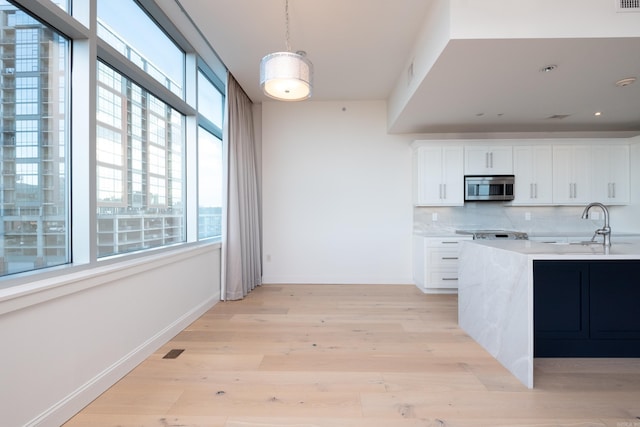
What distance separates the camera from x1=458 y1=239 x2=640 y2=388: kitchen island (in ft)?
6.42

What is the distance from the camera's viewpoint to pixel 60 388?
1626 mm

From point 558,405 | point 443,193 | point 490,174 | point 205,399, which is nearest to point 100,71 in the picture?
point 205,399

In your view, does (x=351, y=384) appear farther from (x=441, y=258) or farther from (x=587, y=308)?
(x=441, y=258)

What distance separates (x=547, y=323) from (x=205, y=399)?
2610 millimetres

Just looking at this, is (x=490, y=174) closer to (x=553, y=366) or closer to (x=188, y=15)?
(x=553, y=366)

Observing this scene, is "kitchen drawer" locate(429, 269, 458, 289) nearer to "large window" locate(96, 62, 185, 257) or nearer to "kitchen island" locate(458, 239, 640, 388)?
"kitchen island" locate(458, 239, 640, 388)

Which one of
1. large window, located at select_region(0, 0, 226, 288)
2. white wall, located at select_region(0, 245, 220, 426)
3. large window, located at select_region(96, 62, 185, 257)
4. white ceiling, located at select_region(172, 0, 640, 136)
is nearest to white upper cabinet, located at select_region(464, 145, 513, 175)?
white ceiling, located at select_region(172, 0, 640, 136)

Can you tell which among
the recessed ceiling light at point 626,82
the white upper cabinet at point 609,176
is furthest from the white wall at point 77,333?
the white upper cabinet at point 609,176

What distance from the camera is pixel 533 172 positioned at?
445 centimetres

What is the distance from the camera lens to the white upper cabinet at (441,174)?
444 centimetres

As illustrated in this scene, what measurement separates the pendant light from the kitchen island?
1906 millimetres

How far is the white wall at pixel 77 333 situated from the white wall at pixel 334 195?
7.65 ft

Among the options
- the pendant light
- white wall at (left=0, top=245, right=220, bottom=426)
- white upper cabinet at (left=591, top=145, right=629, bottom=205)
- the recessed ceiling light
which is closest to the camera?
white wall at (left=0, top=245, right=220, bottom=426)

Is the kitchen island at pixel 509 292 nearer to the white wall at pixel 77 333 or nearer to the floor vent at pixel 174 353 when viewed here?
the floor vent at pixel 174 353
